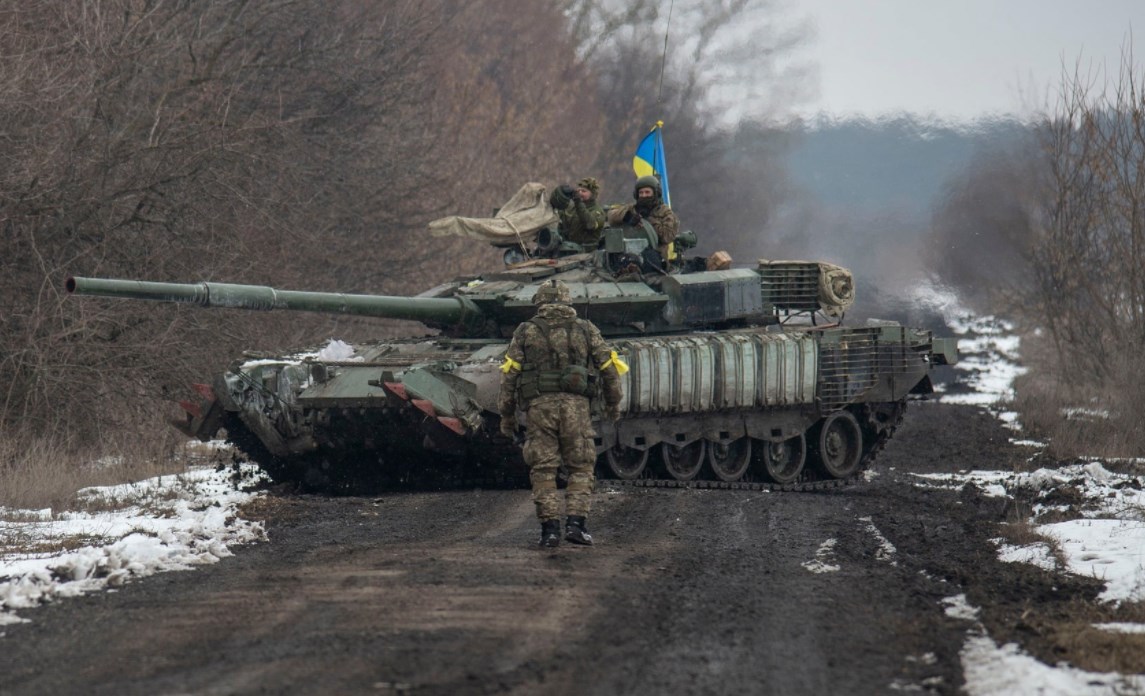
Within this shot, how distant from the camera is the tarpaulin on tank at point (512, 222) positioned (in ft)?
51.2

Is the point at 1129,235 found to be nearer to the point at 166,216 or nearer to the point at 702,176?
the point at 166,216

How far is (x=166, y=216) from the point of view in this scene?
712 inches

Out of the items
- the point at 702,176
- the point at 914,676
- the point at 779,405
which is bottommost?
the point at 914,676

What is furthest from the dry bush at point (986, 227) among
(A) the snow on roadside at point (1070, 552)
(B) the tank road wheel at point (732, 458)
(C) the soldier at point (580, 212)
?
(C) the soldier at point (580, 212)

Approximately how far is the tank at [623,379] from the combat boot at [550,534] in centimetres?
293

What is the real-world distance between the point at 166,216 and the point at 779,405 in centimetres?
716

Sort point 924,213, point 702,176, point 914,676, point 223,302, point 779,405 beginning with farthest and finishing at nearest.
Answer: point 702,176 → point 924,213 → point 779,405 → point 223,302 → point 914,676

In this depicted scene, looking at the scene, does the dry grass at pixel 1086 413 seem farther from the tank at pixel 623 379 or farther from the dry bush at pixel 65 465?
the dry bush at pixel 65 465

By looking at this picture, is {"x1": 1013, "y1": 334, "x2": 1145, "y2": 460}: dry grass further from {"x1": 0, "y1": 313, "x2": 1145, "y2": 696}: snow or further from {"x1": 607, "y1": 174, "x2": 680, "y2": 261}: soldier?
{"x1": 607, "y1": 174, "x2": 680, "y2": 261}: soldier

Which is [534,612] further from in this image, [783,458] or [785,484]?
[783,458]

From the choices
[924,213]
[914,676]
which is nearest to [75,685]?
[914,676]

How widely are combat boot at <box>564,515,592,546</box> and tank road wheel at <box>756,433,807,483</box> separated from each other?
6497 millimetres

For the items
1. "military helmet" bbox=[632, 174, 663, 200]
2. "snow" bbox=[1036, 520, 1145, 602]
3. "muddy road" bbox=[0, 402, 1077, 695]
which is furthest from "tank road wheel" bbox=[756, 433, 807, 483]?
"snow" bbox=[1036, 520, 1145, 602]

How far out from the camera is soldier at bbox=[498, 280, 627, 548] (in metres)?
9.98
